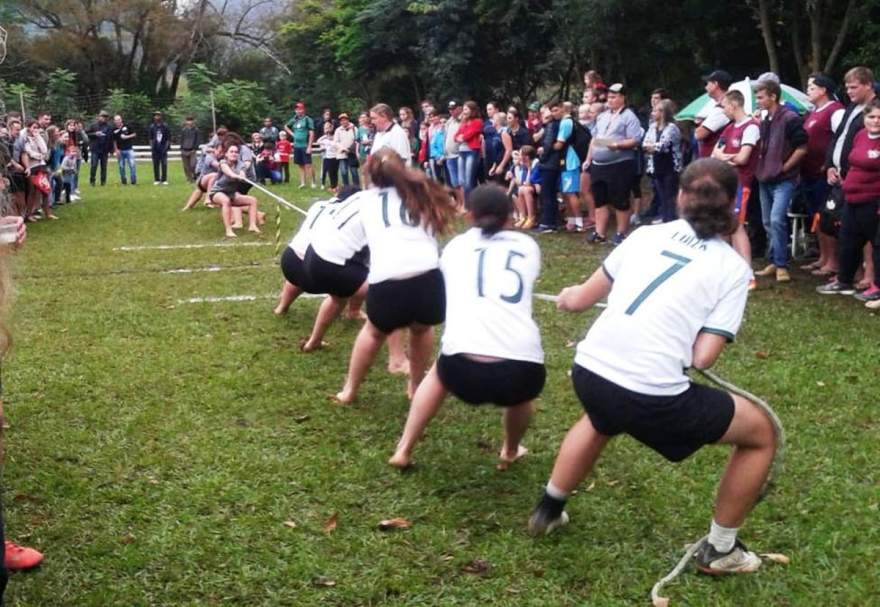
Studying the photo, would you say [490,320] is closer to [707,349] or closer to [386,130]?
[707,349]

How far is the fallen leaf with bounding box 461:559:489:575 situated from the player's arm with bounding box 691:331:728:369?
1.20 metres

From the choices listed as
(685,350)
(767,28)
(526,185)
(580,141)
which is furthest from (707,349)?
(767,28)

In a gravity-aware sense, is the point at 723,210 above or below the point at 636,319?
above

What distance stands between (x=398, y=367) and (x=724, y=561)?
11.0 feet

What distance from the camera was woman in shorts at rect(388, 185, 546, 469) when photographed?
176 inches

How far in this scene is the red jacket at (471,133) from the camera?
16.3 m

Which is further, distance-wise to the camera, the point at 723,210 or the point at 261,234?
the point at 261,234

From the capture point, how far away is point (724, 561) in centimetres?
383

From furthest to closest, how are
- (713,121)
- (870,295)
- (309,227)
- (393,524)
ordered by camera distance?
1. (713,121)
2. (870,295)
3. (309,227)
4. (393,524)

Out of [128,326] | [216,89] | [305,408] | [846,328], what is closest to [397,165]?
[305,408]

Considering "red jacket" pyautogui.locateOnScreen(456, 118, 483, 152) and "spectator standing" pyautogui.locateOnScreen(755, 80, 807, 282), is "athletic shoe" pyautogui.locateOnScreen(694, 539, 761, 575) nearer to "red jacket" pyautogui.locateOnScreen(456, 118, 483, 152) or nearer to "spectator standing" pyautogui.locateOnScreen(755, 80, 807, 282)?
"spectator standing" pyautogui.locateOnScreen(755, 80, 807, 282)

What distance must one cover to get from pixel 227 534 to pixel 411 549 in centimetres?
85

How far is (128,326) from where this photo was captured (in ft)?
27.0

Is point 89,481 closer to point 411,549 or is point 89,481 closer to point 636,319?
point 411,549
